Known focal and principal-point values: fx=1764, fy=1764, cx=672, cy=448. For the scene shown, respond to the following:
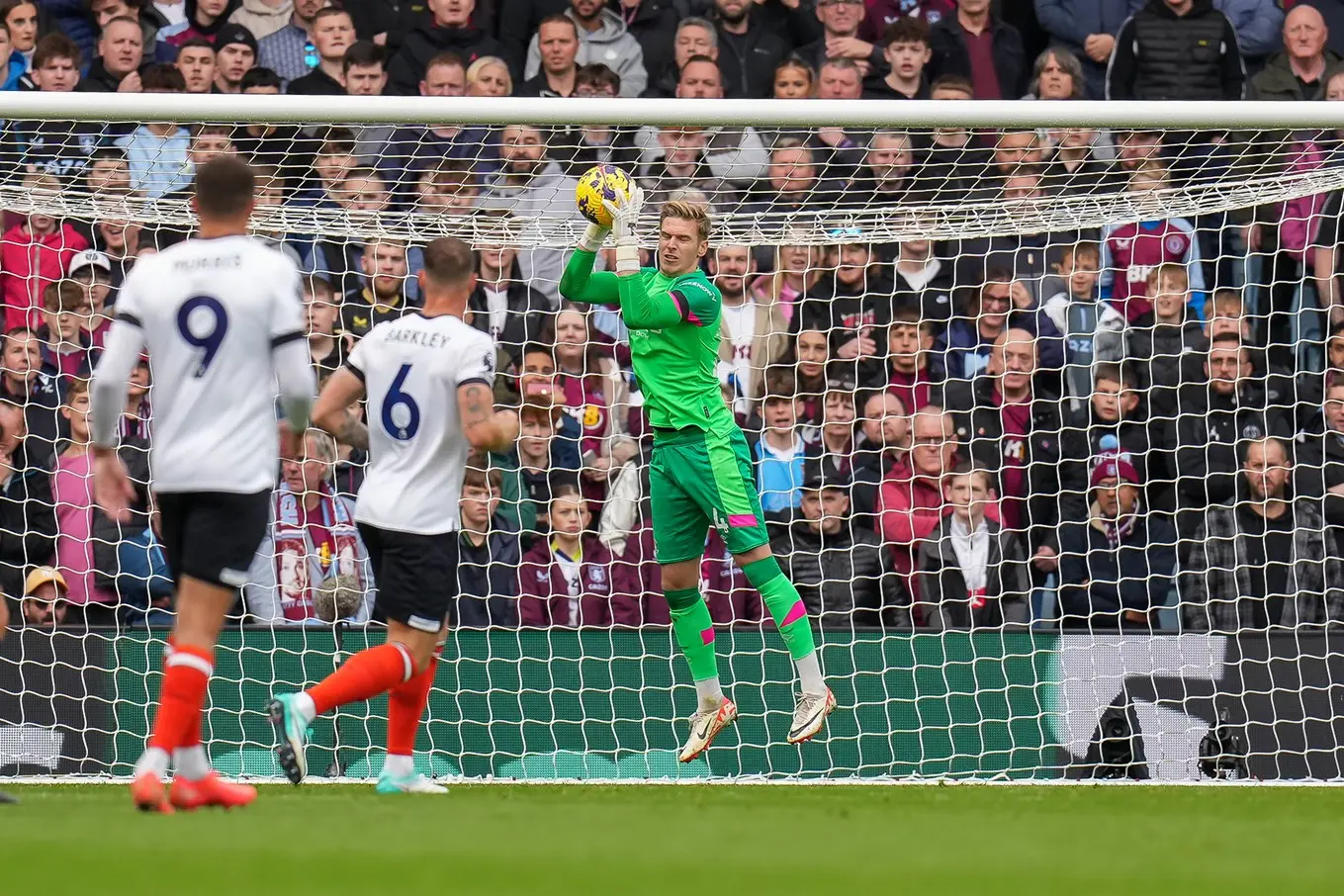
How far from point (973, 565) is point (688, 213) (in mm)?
2758

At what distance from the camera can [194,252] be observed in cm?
570

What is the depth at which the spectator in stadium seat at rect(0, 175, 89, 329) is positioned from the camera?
31.9ft

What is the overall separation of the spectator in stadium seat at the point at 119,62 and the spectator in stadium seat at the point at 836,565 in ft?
17.2

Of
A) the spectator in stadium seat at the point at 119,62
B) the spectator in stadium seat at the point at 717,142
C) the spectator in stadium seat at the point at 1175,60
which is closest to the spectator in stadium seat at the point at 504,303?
the spectator in stadium seat at the point at 717,142

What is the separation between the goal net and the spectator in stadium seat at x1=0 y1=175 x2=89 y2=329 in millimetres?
31

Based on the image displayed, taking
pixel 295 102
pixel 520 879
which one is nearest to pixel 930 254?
pixel 295 102

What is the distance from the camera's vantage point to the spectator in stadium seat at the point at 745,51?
11.9 meters

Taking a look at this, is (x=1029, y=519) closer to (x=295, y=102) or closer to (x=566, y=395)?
(x=566, y=395)

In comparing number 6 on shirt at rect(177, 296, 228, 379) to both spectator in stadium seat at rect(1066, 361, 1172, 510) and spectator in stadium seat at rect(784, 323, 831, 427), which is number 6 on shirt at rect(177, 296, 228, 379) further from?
spectator in stadium seat at rect(1066, 361, 1172, 510)

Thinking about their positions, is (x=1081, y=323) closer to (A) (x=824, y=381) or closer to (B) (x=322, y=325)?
(A) (x=824, y=381)

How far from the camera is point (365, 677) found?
636cm

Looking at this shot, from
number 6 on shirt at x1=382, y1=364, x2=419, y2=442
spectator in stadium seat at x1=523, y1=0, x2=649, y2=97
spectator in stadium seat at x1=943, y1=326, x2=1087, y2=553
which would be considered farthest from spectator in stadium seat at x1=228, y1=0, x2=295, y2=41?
number 6 on shirt at x1=382, y1=364, x2=419, y2=442

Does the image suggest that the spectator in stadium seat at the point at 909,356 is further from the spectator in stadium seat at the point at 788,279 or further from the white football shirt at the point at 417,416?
the white football shirt at the point at 417,416

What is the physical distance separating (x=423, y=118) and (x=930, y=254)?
3.34 meters
